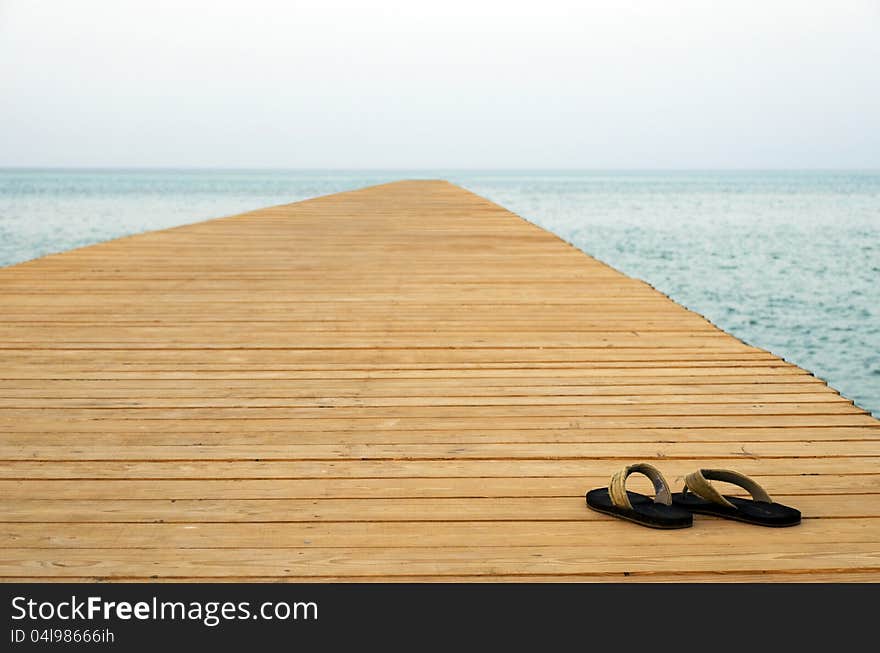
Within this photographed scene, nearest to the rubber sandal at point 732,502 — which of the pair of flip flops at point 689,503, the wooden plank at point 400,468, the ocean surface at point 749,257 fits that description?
the pair of flip flops at point 689,503

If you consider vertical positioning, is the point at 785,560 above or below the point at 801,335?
above

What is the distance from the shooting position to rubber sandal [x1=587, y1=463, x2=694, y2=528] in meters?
1.50

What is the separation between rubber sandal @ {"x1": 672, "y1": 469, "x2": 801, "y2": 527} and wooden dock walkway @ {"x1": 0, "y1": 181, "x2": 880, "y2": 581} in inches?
0.9

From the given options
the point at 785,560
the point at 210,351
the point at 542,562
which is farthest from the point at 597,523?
the point at 210,351

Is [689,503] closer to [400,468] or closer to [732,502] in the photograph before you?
[732,502]

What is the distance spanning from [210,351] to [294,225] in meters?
4.72

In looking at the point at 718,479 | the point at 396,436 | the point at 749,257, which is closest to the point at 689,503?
the point at 718,479

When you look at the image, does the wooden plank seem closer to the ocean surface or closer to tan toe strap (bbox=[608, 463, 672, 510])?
tan toe strap (bbox=[608, 463, 672, 510])

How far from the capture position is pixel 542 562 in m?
1.37

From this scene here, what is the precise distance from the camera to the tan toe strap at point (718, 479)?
1510 mm

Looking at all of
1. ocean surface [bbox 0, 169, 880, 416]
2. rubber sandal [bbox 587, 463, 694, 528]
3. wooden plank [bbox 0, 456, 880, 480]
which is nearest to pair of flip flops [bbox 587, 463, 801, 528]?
rubber sandal [bbox 587, 463, 694, 528]
